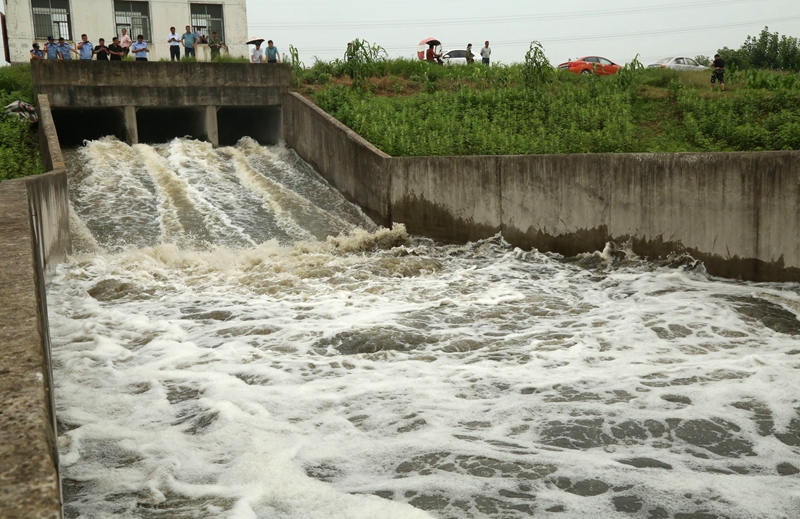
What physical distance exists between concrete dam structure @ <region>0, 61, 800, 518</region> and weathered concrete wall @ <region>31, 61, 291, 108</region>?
0.11 ft

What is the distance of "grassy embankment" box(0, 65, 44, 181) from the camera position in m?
13.0

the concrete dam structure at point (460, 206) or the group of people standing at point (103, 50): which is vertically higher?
the group of people standing at point (103, 50)

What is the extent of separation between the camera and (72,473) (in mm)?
4211

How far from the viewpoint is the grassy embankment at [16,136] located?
1301 centimetres

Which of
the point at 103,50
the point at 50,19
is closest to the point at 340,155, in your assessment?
the point at 103,50

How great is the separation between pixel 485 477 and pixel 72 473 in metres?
2.27

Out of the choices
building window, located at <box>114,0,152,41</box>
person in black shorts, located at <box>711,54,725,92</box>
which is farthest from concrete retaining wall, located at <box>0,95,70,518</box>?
building window, located at <box>114,0,152,41</box>

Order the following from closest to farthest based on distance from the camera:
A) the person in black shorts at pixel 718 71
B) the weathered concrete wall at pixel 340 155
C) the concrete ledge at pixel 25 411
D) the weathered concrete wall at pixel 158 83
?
the concrete ledge at pixel 25 411 → the weathered concrete wall at pixel 340 155 → the person in black shorts at pixel 718 71 → the weathered concrete wall at pixel 158 83

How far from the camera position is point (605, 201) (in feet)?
33.4

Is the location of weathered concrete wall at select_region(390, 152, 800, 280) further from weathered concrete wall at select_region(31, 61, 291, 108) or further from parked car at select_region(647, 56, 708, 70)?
parked car at select_region(647, 56, 708, 70)

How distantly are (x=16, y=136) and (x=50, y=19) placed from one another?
14233mm

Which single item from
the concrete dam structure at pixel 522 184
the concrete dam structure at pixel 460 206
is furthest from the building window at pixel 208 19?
the concrete dam structure at pixel 460 206

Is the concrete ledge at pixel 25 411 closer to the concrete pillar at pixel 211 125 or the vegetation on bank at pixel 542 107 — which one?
the vegetation on bank at pixel 542 107

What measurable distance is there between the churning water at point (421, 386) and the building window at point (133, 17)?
2042 cm
